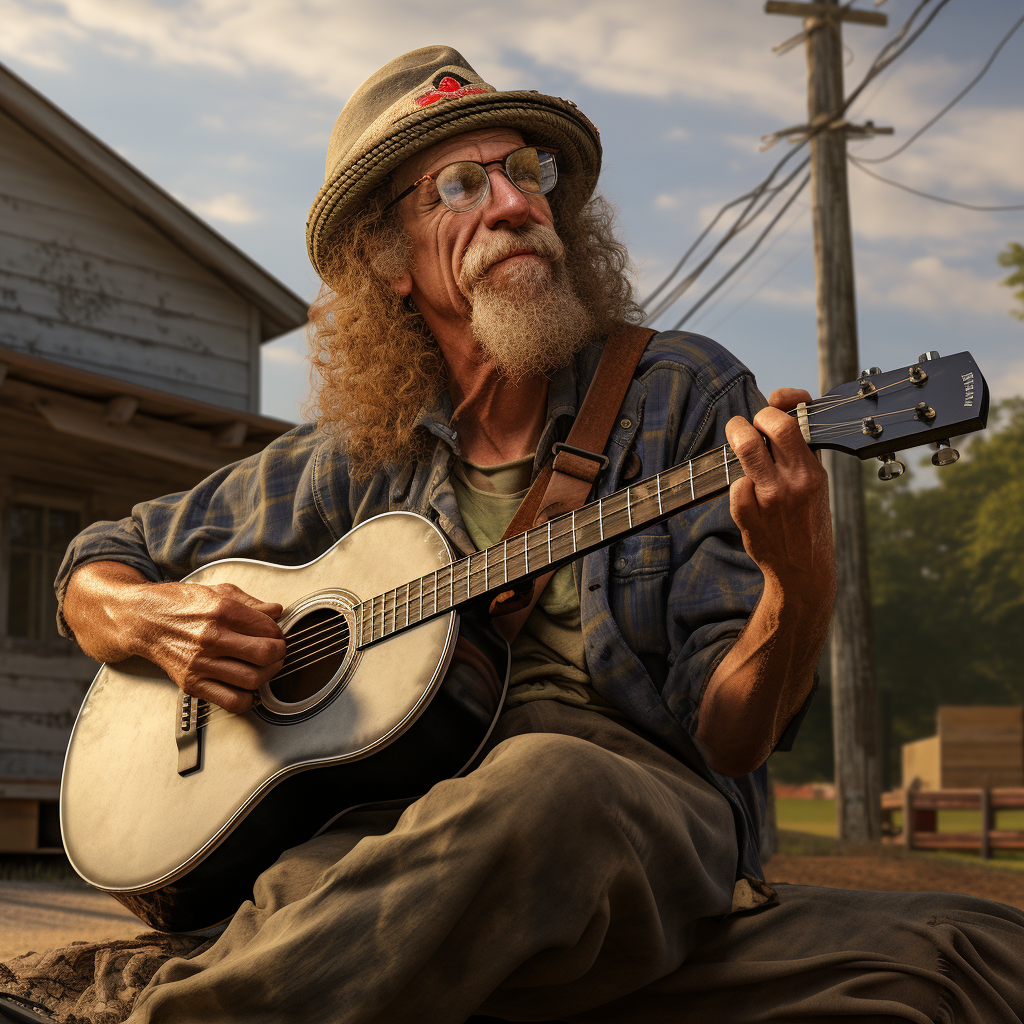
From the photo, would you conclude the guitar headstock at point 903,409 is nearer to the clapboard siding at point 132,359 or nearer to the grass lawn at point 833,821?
the clapboard siding at point 132,359

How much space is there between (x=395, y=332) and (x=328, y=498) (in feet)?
1.60

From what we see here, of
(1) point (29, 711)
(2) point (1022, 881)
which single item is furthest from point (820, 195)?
(1) point (29, 711)

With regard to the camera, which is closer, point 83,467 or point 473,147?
point 473,147

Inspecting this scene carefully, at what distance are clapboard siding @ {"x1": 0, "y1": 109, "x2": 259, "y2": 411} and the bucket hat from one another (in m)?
7.10

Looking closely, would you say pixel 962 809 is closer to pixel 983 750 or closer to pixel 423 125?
pixel 983 750

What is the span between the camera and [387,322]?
9.52ft

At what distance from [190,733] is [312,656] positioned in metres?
0.32

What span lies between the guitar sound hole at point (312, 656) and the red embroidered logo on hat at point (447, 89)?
1.26m

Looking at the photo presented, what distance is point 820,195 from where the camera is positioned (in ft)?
31.8

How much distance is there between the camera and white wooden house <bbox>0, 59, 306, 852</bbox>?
306 inches

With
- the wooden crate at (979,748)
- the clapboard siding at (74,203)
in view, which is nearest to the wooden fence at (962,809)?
the wooden crate at (979,748)

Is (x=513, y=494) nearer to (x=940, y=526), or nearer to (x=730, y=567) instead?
(x=730, y=567)

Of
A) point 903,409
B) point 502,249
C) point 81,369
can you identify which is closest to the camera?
point 903,409

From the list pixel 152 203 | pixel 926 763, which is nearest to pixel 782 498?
pixel 152 203
